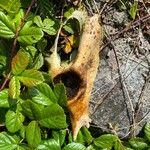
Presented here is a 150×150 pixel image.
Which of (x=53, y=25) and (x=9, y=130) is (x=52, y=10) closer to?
(x=53, y=25)

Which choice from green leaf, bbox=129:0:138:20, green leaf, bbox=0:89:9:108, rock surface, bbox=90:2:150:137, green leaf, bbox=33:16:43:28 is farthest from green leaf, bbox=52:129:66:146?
green leaf, bbox=129:0:138:20

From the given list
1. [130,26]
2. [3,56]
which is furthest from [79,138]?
[130,26]

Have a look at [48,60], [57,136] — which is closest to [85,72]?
[48,60]

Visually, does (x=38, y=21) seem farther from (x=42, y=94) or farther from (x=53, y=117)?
(x=53, y=117)

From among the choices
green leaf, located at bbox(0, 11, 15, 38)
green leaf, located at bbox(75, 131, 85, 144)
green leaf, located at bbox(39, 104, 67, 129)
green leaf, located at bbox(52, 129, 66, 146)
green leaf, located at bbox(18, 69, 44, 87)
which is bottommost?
green leaf, located at bbox(75, 131, 85, 144)

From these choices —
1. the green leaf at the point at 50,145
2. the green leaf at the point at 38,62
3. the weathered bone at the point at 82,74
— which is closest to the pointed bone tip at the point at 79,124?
the weathered bone at the point at 82,74

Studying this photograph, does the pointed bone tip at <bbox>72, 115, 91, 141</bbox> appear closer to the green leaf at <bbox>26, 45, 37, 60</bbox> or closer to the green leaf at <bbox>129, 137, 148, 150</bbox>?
the green leaf at <bbox>129, 137, 148, 150</bbox>
